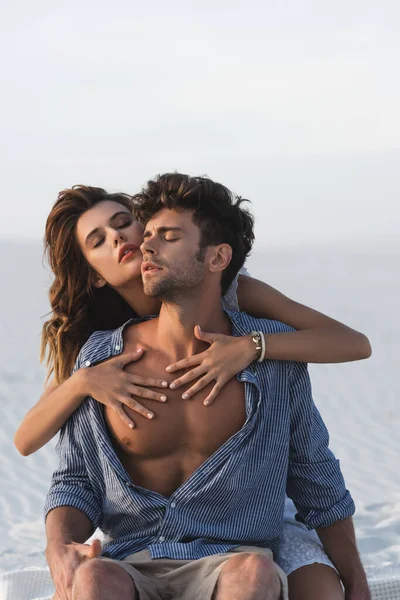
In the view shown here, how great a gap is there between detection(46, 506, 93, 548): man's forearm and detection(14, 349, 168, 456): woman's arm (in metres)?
0.36

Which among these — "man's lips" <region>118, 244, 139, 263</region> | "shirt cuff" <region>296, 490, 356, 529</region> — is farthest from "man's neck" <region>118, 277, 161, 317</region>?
"shirt cuff" <region>296, 490, 356, 529</region>

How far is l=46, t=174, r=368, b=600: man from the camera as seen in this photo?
380 cm

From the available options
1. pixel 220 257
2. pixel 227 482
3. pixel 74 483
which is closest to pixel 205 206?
pixel 220 257

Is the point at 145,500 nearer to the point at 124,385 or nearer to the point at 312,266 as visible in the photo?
the point at 124,385

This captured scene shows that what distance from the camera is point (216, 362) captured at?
12.7ft

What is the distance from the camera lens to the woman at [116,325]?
153 inches

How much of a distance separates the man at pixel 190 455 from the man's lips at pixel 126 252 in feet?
1.13

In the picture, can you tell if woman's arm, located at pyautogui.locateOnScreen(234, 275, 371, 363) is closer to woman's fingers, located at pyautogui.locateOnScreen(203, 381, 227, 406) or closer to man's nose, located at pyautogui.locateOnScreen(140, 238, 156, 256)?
woman's fingers, located at pyautogui.locateOnScreen(203, 381, 227, 406)

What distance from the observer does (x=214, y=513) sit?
12.6 feet

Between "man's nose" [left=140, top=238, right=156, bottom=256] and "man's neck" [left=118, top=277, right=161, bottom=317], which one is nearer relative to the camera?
"man's nose" [left=140, top=238, right=156, bottom=256]

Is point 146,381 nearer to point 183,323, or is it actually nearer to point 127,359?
point 127,359

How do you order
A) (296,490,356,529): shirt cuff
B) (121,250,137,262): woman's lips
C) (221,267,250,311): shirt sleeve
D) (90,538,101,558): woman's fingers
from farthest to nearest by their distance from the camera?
1. (121,250,137,262): woman's lips
2. (221,267,250,311): shirt sleeve
3. (296,490,356,529): shirt cuff
4. (90,538,101,558): woman's fingers

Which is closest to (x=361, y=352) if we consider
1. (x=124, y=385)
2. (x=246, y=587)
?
(x=124, y=385)

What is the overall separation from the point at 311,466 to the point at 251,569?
778 mm
